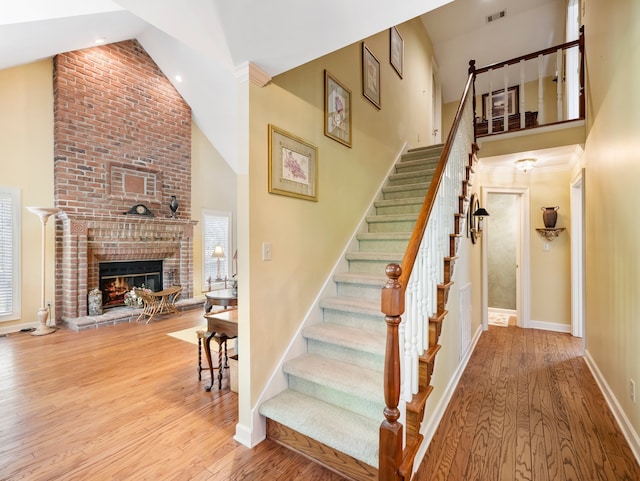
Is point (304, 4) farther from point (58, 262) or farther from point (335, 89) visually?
point (58, 262)

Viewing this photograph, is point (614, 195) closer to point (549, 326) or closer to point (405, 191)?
point (405, 191)

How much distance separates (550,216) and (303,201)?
403 centimetres

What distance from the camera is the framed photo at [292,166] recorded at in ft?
7.04

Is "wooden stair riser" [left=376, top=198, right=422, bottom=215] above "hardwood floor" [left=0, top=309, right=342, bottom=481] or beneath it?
above

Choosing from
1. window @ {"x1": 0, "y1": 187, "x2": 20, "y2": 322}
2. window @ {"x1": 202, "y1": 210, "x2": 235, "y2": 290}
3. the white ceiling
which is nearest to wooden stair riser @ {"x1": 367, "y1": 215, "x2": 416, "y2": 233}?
the white ceiling

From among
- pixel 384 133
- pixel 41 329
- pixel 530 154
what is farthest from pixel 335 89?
pixel 41 329

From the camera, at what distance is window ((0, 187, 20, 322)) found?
164 inches

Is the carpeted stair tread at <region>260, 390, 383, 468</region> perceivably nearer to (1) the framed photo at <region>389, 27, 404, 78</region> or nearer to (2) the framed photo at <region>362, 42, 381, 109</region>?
(2) the framed photo at <region>362, 42, 381, 109</region>

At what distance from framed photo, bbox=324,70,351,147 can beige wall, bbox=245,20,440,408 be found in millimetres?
71

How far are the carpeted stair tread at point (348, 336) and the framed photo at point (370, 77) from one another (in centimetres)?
263

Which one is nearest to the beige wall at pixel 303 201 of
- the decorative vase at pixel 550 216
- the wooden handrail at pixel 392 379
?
the wooden handrail at pixel 392 379

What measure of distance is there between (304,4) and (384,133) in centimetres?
271

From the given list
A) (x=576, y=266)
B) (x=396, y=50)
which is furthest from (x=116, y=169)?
(x=576, y=266)

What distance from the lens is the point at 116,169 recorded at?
5.06m
